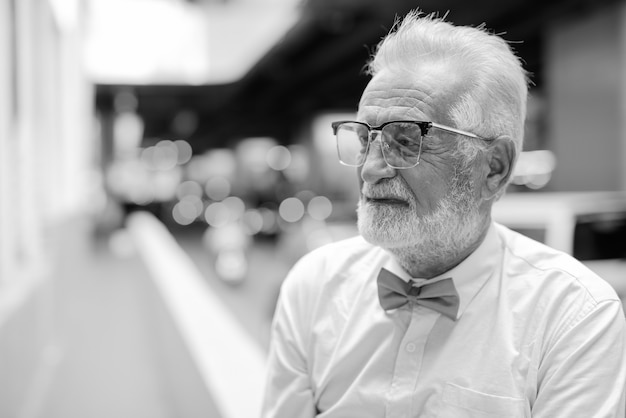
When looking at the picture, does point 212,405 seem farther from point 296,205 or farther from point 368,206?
point 296,205

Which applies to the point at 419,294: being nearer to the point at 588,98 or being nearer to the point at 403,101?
the point at 403,101

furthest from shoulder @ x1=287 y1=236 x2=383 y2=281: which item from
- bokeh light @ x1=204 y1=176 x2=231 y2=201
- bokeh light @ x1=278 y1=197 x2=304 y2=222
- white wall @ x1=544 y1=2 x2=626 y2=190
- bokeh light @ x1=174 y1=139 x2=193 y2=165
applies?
bokeh light @ x1=174 y1=139 x2=193 y2=165

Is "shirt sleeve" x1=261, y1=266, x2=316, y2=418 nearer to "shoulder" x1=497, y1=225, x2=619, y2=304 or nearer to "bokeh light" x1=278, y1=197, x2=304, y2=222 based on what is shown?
"shoulder" x1=497, y1=225, x2=619, y2=304

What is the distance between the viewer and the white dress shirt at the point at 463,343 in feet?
5.03

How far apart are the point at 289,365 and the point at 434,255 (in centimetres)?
49

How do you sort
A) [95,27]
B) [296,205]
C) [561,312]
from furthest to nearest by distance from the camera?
[296,205] < [95,27] < [561,312]

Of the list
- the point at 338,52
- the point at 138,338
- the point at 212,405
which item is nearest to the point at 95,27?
the point at 338,52

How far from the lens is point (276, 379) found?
1.92 metres

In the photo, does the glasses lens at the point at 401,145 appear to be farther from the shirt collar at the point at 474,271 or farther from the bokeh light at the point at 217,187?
the bokeh light at the point at 217,187

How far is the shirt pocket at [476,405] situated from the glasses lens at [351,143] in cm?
64

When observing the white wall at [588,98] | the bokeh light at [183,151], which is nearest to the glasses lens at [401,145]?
the white wall at [588,98]

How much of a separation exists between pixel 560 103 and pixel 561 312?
10.9m

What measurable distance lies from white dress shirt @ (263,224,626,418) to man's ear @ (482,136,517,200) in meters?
0.11

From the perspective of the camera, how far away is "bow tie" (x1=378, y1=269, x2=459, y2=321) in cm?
171
